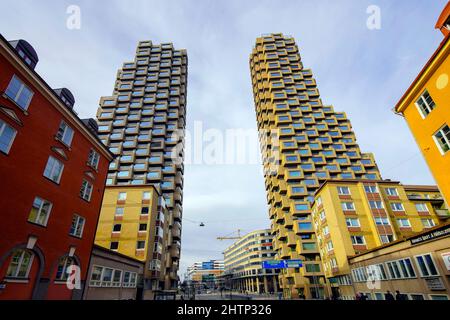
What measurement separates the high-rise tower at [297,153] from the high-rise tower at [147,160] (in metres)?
26.8

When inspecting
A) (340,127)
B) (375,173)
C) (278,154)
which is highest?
(340,127)

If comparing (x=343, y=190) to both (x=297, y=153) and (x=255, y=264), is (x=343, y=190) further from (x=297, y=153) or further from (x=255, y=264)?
(x=255, y=264)

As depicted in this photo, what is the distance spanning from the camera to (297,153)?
215 feet

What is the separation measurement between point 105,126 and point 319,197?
202 feet

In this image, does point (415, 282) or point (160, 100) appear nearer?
point (415, 282)

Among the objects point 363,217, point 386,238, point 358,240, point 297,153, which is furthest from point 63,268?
point 297,153

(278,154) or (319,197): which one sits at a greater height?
(278,154)

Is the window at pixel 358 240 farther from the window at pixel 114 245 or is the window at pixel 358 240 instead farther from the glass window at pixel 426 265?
the window at pixel 114 245

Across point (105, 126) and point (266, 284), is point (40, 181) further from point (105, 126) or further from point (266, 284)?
point (266, 284)

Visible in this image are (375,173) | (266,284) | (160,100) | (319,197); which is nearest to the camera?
(319,197)

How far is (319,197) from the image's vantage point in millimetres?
47062

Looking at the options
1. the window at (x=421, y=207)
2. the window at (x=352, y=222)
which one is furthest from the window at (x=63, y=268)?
the window at (x=421, y=207)

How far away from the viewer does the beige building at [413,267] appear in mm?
19922
